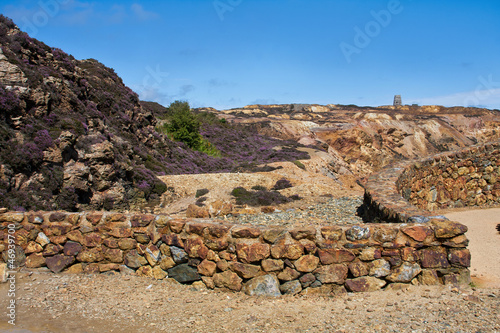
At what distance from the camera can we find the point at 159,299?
451cm

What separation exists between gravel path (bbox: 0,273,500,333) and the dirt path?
61 cm

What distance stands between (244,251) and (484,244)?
465cm

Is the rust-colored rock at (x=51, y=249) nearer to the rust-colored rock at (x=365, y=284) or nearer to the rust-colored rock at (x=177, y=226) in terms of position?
the rust-colored rock at (x=177, y=226)

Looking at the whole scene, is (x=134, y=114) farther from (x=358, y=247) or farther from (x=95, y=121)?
(x=358, y=247)

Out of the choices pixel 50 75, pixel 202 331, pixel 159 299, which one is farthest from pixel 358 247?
pixel 50 75

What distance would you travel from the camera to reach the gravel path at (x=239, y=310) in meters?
3.51

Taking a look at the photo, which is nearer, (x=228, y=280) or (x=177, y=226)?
(x=228, y=280)

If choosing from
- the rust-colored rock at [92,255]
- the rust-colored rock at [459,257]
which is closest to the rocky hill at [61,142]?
the rust-colored rock at [92,255]

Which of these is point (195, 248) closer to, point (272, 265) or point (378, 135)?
point (272, 265)

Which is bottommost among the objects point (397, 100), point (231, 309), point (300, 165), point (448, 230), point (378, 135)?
point (231, 309)

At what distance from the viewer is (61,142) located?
12.5 meters

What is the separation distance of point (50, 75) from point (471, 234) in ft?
57.9

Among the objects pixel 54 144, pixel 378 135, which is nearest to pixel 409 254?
pixel 54 144

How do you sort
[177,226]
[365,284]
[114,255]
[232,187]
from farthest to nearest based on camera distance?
[232,187], [114,255], [177,226], [365,284]
